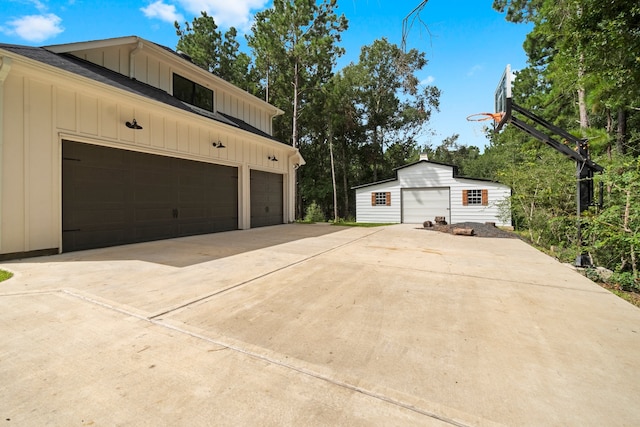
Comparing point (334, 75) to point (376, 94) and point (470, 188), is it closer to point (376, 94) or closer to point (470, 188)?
point (376, 94)

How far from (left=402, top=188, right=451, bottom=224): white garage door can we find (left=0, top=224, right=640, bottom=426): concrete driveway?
435 inches

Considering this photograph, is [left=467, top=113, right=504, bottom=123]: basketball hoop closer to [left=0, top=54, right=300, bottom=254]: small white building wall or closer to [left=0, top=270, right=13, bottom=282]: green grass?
[left=0, top=54, right=300, bottom=254]: small white building wall

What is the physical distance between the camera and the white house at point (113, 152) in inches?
188

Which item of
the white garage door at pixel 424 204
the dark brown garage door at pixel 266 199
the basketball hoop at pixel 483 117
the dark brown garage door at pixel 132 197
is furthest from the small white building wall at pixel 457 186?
the dark brown garage door at pixel 132 197

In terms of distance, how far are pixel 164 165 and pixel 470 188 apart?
44.5 feet

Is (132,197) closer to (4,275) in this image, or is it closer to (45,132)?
(45,132)

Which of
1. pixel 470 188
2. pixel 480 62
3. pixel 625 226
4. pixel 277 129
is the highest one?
pixel 277 129

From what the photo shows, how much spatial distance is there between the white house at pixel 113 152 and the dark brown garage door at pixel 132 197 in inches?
0.9

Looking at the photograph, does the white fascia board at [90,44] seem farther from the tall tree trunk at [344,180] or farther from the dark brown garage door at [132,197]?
the tall tree trunk at [344,180]

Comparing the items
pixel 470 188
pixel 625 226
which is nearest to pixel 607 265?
pixel 625 226

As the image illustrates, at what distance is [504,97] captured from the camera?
6445 millimetres

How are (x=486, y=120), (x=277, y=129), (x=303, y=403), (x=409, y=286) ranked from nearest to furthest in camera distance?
(x=303, y=403), (x=409, y=286), (x=486, y=120), (x=277, y=129)

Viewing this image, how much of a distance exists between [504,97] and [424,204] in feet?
29.0

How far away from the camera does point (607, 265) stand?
5.64 metres
